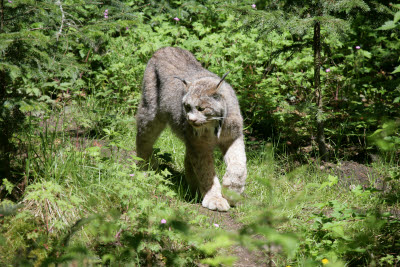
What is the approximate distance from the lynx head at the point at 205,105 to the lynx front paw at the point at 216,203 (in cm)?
71

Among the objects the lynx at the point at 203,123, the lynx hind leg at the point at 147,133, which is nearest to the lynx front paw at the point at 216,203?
the lynx at the point at 203,123

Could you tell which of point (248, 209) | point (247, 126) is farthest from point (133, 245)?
point (247, 126)

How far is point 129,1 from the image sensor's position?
819 cm

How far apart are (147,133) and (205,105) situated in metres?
1.35

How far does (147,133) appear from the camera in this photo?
5.66 meters

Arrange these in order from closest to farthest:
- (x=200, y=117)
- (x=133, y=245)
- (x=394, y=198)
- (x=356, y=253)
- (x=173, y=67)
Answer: (x=133, y=245) < (x=356, y=253) < (x=394, y=198) < (x=200, y=117) < (x=173, y=67)

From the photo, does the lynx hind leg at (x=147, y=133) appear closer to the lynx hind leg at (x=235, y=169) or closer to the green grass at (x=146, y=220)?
the green grass at (x=146, y=220)

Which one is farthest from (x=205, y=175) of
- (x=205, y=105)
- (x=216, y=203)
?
(x=205, y=105)

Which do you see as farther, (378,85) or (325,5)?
(378,85)

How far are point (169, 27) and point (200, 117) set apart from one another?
3.94m

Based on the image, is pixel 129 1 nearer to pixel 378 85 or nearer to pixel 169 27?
pixel 169 27

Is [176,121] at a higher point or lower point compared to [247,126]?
higher

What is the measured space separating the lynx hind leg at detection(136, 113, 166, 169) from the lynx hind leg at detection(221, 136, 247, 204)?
3.96 ft

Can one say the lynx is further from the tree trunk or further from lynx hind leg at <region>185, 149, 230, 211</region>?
the tree trunk
